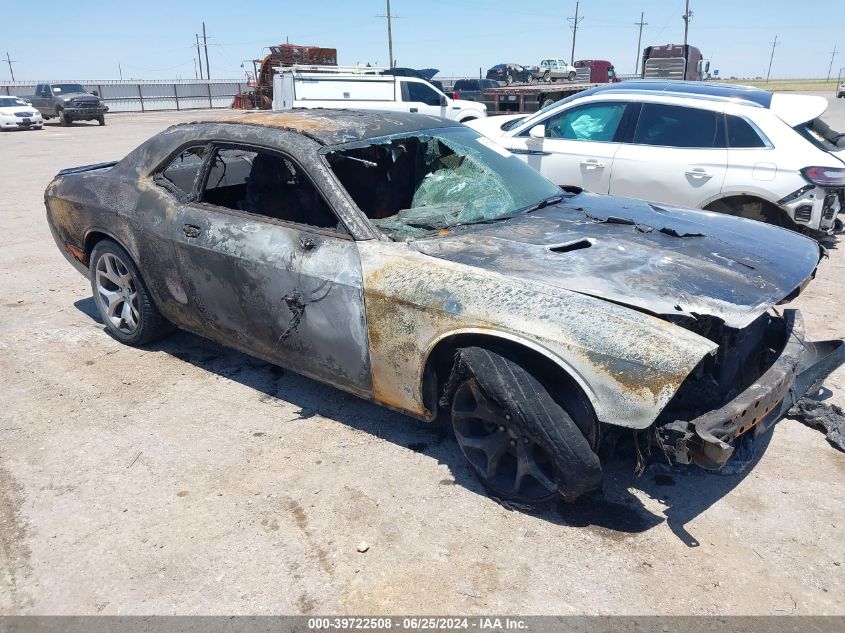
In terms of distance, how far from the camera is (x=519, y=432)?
2.87m

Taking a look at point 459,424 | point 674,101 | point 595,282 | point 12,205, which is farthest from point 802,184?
point 12,205

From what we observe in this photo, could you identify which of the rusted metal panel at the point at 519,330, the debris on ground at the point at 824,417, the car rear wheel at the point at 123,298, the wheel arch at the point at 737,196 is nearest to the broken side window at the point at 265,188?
the rusted metal panel at the point at 519,330

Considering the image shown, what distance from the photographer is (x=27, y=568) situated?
2713mm

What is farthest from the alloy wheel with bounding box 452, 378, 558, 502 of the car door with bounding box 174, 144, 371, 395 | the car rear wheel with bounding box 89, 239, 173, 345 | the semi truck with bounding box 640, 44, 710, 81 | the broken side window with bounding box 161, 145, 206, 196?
the semi truck with bounding box 640, 44, 710, 81

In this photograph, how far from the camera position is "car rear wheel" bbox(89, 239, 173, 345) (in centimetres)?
445

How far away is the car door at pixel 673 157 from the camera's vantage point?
20.0 feet

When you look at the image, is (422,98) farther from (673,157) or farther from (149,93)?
(149,93)

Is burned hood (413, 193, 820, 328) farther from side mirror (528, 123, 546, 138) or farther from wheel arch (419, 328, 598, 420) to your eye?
side mirror (528, 123, 546, 138)

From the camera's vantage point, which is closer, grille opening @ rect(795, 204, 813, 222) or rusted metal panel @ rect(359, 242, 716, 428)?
rusted metal panel @ rect(359, 242, 716, 428)

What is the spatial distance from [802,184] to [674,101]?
4.71 feet

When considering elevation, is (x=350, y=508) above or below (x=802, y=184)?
below

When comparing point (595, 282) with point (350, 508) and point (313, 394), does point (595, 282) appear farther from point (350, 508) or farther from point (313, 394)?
point (313, 394)

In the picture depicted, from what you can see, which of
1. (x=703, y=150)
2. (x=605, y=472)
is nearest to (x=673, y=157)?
(x=703, y=150)

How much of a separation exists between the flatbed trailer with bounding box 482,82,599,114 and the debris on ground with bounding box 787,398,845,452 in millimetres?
13838
